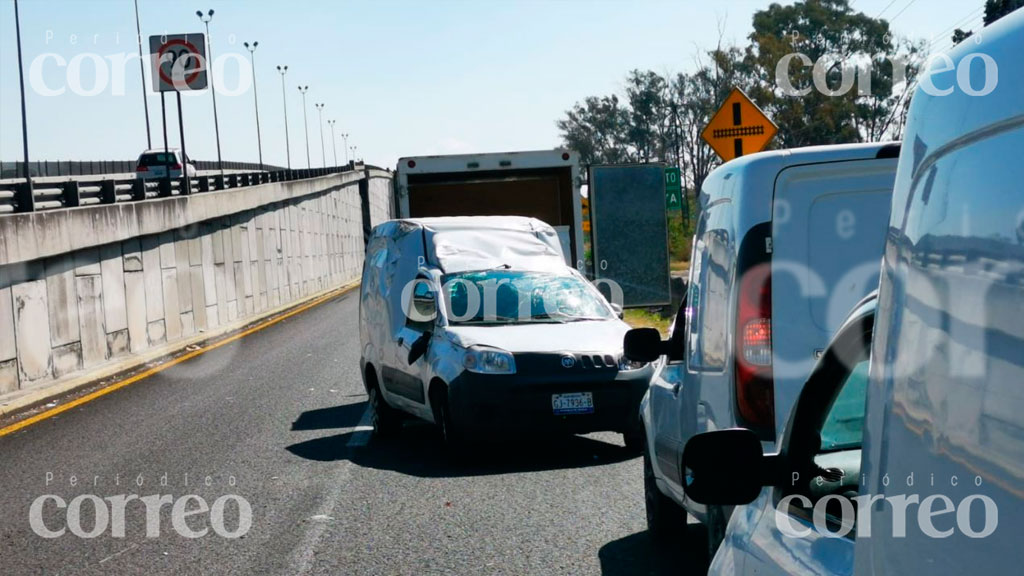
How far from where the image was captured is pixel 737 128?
15922mm

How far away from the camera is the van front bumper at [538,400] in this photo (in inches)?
422

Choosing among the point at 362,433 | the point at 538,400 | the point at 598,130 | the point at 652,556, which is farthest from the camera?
the point at 598,130

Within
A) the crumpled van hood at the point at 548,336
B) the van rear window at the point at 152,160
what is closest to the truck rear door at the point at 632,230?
the crumpled van hood at the point at 548,336

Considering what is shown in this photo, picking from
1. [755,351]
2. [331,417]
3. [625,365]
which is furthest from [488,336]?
[755,351]

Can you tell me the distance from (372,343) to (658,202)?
9729 millimetres

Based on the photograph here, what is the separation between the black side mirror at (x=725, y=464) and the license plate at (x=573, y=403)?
815cm

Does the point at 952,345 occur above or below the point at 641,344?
above

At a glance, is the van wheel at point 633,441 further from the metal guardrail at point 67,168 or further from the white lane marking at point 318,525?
the metal guardrail at point 67,168

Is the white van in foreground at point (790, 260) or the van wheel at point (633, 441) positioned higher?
the white van in foreground at point (790, 260)

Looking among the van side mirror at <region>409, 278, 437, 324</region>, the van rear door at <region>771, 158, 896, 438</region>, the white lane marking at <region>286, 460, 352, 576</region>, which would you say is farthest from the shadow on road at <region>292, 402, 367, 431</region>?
the van rear door at <region>771, 158, 896, 438</region>

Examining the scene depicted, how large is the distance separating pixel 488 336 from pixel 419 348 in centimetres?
81

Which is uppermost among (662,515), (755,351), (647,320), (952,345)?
(952,345)

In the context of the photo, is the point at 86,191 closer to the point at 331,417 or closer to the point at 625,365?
the point at 331,417

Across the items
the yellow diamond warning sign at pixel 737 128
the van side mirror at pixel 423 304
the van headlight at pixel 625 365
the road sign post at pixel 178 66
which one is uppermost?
the road sign post at pixel 178 66
